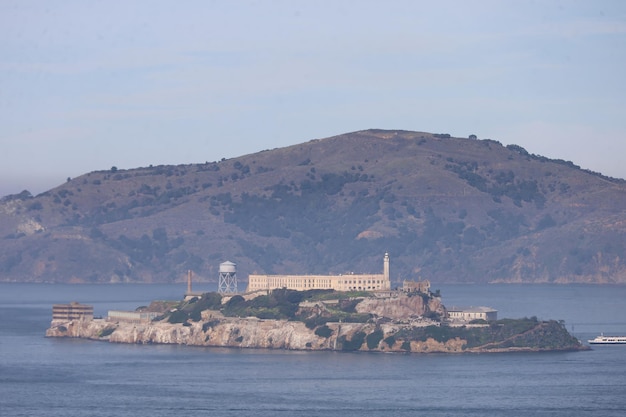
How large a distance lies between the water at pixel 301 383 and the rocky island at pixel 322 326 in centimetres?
352

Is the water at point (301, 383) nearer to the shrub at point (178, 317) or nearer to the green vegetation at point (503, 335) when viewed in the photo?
the green vegetation at point (503, 335)

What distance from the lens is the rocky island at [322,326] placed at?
567 ft

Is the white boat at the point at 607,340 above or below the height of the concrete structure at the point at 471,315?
below

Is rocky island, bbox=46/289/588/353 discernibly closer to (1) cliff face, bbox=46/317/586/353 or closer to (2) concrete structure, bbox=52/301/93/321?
(1) cliff face, bbox=46/317/586/353

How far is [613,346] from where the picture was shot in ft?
601

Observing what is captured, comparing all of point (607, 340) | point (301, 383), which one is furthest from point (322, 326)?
point (607, 340)

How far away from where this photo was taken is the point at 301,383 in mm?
145500

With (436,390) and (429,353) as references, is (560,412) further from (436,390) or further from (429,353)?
(429,353)

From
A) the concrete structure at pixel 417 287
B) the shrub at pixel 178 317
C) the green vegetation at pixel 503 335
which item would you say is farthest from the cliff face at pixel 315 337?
the concrete structure at pixel 417 287

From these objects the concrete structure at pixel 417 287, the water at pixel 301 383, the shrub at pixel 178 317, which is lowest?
the water at pixel 301 383

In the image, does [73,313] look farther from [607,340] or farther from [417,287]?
[607,340]

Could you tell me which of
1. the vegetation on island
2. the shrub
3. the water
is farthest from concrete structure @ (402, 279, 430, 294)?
the shrub

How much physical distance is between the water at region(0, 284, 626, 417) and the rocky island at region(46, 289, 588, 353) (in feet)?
11.5

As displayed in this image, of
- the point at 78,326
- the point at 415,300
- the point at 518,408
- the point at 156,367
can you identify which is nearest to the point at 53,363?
the point at 156,367
